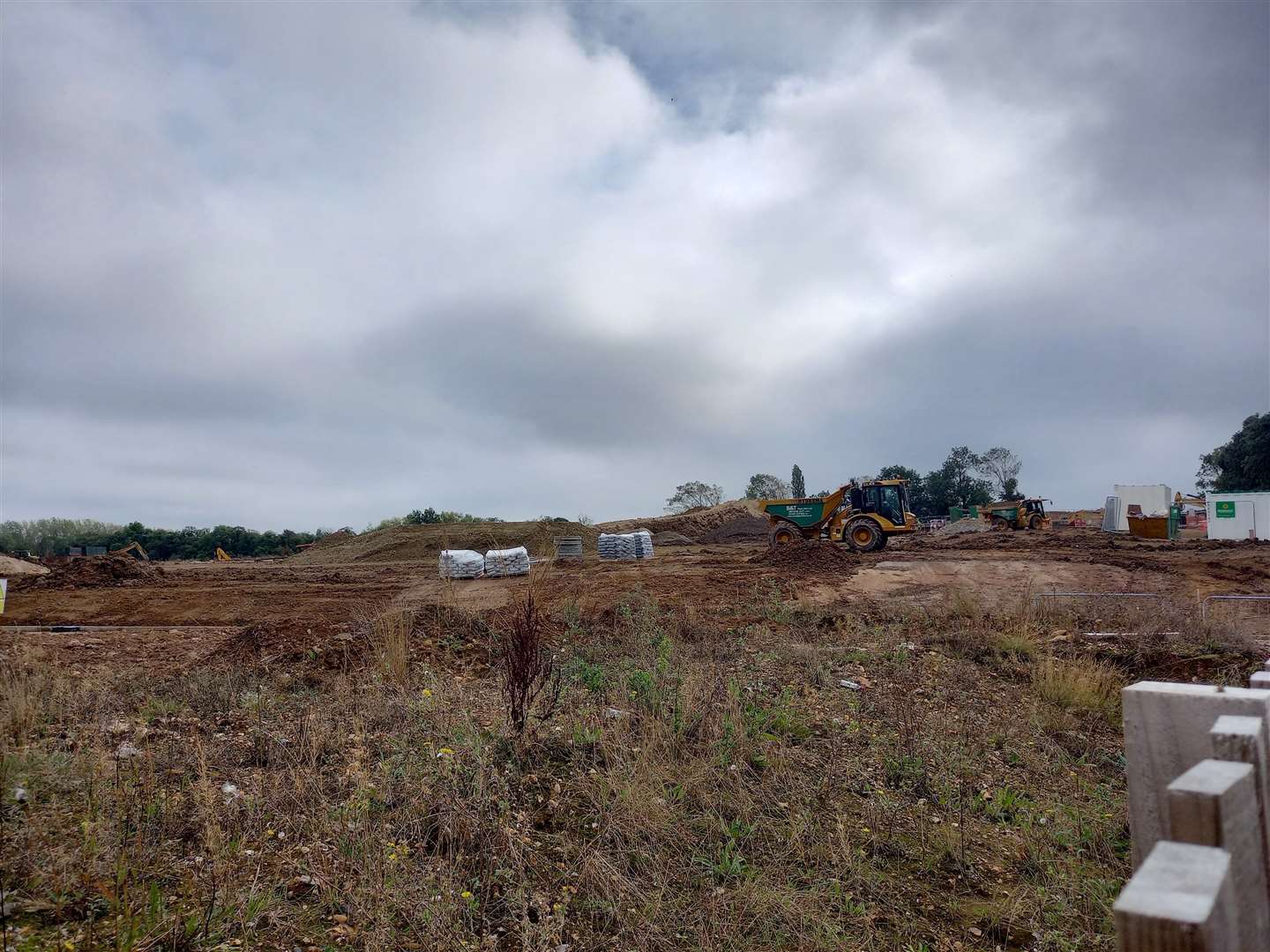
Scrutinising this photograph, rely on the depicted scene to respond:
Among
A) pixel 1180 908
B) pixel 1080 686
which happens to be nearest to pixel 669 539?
pixel 1080 686

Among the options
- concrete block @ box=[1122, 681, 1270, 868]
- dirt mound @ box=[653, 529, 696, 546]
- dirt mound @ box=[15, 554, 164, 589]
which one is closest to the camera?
concrete block @ box=[1122, 681, 1270, 868]

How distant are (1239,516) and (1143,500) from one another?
7593mm

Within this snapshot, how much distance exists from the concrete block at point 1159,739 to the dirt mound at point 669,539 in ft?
118

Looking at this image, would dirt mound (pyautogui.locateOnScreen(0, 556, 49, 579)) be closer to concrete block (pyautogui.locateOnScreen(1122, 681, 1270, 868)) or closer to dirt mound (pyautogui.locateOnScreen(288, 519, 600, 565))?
dirt mound (pyautogui.locateOnScreen(288, 519, 600, 565))

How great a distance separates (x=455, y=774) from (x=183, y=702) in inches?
126

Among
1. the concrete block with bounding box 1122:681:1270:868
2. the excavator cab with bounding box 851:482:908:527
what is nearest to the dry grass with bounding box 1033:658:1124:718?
the concrete block with bounding box 1122:681:1270:868

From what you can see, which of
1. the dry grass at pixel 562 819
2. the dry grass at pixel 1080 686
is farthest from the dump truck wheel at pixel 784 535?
the dry grass at pixel 562 819

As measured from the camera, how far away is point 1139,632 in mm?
8648

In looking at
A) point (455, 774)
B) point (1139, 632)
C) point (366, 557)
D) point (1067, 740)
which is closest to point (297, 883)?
point (455, 774)

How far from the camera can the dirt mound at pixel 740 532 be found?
1599 inches

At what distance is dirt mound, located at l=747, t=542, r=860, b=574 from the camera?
19578mm

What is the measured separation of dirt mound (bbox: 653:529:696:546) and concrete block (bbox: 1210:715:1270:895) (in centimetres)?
3610

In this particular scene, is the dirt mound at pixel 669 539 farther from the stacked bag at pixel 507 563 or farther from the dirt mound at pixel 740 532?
the stacked bag at pixel 507 563

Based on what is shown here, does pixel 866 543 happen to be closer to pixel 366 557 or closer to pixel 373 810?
pixel 373 810
